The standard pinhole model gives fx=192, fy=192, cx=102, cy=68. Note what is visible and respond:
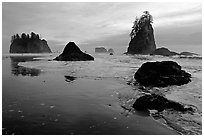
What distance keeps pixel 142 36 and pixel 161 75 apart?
78.8 m

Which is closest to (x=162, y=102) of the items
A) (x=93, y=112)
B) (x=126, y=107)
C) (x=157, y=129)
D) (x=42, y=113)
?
(x=126, y=107)

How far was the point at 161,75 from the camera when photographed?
1468 centimetres

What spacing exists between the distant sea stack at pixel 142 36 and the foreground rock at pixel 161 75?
73.8 m

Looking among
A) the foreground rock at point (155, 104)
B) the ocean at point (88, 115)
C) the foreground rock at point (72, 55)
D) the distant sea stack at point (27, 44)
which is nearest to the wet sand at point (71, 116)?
the ocean at point (88, 115)

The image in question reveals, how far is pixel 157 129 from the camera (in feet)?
20.7

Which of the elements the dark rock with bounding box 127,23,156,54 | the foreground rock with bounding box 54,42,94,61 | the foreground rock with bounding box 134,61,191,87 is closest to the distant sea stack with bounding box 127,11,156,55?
the dark rock with bounding box 127,23,156,54

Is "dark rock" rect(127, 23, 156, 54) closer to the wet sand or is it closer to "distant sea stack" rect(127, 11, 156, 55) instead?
"distant sea stack" rect(127, 11, 156, 55)

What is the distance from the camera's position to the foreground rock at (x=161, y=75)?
13719 mm

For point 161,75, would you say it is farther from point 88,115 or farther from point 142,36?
point 142,36

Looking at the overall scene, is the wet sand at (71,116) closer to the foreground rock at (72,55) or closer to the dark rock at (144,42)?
the foreground rock at (72,55)

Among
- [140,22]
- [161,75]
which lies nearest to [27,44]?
[140,22]

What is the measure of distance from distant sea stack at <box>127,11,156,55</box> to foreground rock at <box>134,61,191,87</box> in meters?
73.8

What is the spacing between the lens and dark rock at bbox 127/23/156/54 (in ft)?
292

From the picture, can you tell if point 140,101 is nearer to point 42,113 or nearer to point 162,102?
point 162,102
